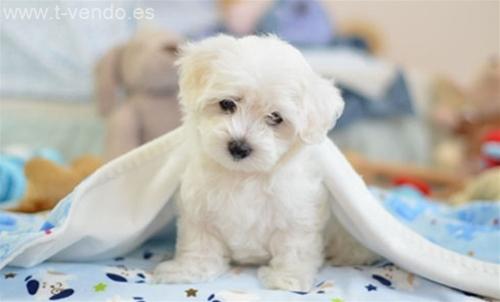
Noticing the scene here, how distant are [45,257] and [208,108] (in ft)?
1.45

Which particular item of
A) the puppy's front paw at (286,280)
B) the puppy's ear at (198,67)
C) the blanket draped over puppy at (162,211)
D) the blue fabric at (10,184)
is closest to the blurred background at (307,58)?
the blue fabric at (10,184)

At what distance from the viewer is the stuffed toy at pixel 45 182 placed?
60.7 inches

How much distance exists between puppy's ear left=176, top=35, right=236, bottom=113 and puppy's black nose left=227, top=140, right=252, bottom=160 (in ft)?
0.35

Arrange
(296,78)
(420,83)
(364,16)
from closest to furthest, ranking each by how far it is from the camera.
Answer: (296,78)
(420,83)
(364,16)

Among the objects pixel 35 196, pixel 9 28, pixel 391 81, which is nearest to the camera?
pixel 35 196

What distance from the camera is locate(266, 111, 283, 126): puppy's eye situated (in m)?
1.12

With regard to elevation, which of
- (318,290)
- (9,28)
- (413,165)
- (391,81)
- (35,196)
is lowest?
(318,290)

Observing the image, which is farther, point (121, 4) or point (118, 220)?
point (121, 4)

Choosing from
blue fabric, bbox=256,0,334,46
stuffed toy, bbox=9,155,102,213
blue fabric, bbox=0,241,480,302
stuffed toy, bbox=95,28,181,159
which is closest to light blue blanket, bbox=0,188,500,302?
blue fabric, bbox=0,241,480,302

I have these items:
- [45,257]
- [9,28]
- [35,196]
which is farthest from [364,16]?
[45,257]

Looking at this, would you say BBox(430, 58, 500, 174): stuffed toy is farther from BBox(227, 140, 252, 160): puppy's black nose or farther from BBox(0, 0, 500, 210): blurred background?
BBox(227, 140, 252, 160): puppy's black nose

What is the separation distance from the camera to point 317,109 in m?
1.13

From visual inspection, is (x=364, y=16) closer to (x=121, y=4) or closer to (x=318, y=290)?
(x=121, y=4)

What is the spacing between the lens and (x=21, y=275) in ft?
3.73
